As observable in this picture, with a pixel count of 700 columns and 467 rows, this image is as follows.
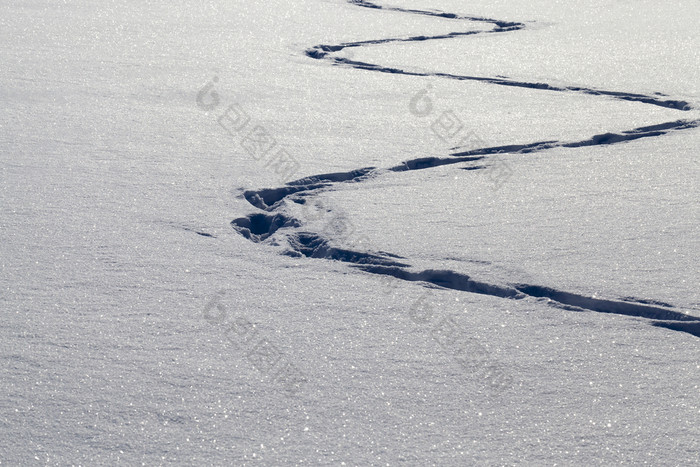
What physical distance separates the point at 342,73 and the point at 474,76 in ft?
2.17

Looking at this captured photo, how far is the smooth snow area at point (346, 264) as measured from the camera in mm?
1452

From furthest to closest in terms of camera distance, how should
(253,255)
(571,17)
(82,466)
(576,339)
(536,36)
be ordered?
(571,17), (536,36), (253,255), (576,339), (82,466)

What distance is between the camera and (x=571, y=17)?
20.0 feet

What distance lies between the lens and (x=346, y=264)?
211cm

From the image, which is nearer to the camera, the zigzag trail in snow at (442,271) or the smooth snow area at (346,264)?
the smooth snow area at (346,264)

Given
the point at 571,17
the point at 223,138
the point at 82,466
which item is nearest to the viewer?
the point at 82,466

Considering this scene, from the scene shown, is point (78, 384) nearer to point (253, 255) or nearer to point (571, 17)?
point (253, 255)

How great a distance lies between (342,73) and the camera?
13.9ft

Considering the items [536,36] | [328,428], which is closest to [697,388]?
[328,428]

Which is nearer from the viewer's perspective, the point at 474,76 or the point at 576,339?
the point at 576,339

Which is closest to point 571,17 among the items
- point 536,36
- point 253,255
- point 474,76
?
point 536,36

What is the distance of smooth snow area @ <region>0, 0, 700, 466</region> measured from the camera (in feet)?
4.76

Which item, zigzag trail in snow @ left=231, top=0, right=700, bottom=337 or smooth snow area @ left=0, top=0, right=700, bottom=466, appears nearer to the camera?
smooth snow area @ left=0, top=0, right=700, bottom=466

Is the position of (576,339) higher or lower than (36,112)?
higher
